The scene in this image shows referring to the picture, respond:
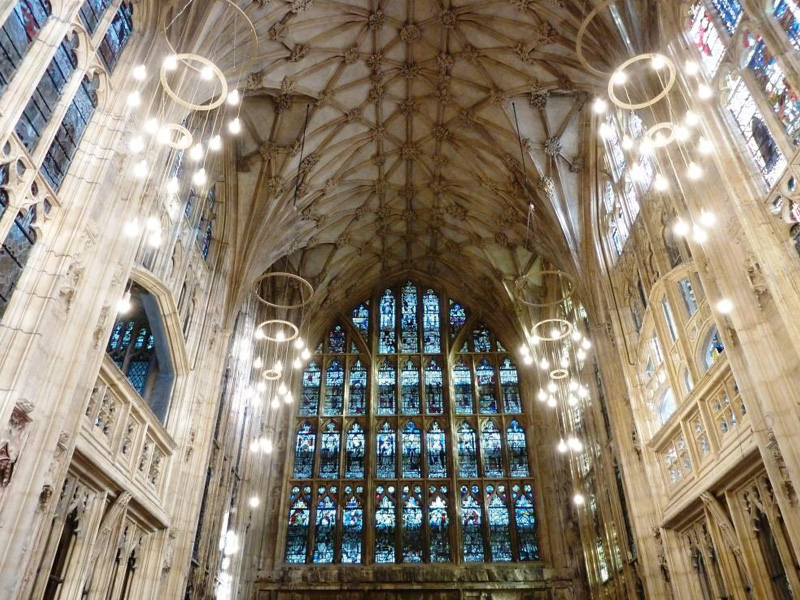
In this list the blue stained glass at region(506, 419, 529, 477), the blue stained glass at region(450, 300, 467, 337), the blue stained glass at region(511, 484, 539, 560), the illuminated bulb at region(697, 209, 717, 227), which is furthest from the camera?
the blue stained glass at region(450, 300, 467, 337)

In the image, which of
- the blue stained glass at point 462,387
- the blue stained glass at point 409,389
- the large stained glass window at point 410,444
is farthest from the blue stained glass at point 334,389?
the blue stained glass at point 462,387

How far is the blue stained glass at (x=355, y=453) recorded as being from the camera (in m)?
24.5

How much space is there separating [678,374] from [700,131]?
5642 millimetres

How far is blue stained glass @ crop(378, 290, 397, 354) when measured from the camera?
27766 millimetres

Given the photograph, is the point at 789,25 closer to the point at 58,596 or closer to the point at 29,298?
the point at 29,298

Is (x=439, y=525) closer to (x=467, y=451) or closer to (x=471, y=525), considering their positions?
(x=471, y=525)

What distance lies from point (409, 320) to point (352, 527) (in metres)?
9.28

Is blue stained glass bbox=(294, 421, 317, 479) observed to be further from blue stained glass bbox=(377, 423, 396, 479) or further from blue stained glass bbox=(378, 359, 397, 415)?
blue stained glass bbox=(378, 359, 397, 415)

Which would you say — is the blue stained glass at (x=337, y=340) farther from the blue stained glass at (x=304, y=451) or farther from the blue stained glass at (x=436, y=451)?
the blue stained glass at (x=436, y=451)

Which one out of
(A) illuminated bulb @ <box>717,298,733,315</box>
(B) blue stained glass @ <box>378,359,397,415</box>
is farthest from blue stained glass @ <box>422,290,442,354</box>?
(A) illuminated bulb @ <box>717,298,733,315</box>

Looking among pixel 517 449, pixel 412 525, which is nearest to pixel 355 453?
pixel 412 525

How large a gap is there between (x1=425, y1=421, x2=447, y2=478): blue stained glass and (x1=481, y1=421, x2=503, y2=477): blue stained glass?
154cm

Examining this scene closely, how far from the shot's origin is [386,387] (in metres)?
26.8

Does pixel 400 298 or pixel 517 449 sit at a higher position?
pixel 400 298
